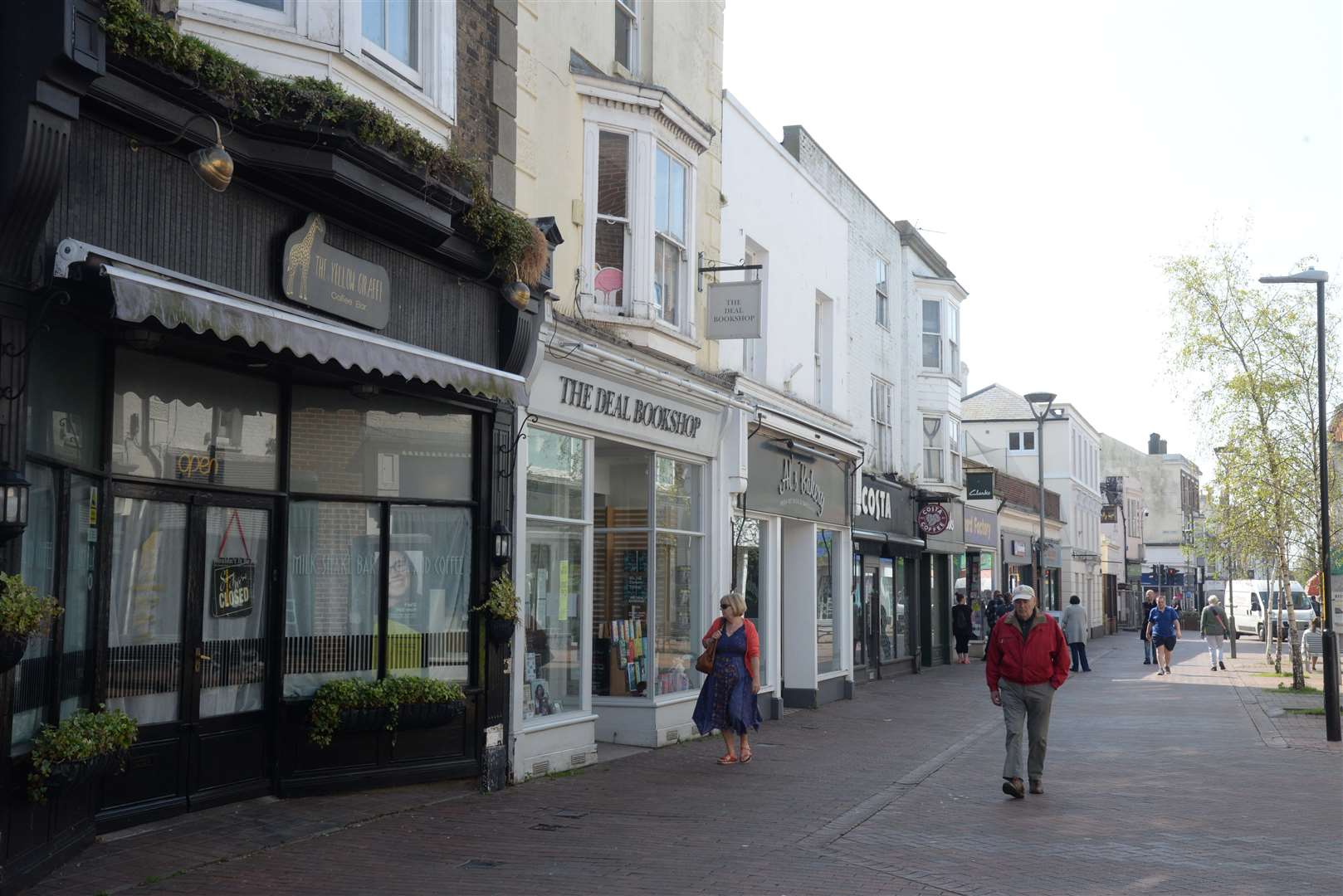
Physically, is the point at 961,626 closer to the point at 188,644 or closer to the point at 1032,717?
the point at 1032,717

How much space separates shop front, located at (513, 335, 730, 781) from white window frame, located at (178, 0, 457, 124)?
2825mm

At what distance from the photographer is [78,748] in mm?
7312

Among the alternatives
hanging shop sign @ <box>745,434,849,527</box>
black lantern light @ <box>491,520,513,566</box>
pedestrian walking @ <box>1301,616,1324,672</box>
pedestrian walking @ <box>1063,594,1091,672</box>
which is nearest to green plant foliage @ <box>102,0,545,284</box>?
black lantern light @ <box>491,520,513,566</box>

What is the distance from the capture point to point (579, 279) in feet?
44.5

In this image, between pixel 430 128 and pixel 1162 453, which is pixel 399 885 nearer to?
pixel 430 128

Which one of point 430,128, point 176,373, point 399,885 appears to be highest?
point 430,128

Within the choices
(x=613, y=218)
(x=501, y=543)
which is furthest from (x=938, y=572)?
(x=501, y=543)

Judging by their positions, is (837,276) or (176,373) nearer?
(176,373)

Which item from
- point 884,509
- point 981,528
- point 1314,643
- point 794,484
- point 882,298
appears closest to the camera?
point 794,484

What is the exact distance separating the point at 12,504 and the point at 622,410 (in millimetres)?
8215

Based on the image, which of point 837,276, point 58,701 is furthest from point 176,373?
point 837,276

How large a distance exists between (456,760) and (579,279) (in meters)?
4.97

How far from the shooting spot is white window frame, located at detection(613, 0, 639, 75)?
1521 centimetres

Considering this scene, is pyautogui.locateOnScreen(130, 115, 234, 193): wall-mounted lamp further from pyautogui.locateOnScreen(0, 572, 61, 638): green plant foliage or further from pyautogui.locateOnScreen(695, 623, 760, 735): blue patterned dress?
pyautogui.locateOnScreen(695, 623, 760, 735): blue patterned dress
